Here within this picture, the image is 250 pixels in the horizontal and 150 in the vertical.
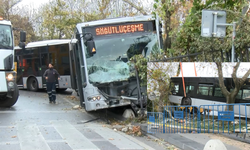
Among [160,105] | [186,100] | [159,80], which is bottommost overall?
[186,100]

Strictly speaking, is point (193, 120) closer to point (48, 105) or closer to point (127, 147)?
point (127, 147)

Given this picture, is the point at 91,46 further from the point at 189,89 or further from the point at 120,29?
the point at 189,89

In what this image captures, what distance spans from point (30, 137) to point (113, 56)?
3893 mm

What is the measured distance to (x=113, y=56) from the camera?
9.30m

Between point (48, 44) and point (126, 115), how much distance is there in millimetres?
9276

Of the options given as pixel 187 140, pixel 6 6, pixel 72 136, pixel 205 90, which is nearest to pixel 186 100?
pixel 205 90

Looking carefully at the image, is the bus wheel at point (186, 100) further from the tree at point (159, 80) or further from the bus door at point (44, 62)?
the bus door at point (44, 62)

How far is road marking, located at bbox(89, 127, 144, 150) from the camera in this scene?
21.4 feet

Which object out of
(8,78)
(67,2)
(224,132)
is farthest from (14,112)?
(67,2)

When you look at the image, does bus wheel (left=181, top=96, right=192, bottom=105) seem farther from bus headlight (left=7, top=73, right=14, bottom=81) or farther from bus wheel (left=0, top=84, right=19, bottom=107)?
bus headlight (left=7, top=73, right=14, bottom=81)

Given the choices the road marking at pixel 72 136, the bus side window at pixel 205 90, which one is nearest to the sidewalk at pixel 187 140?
the road marking at pixel 72 136

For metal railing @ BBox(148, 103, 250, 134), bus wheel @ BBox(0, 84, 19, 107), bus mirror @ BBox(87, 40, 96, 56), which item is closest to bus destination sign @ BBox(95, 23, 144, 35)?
bus mirror @ BBox(87, 40, 96, 56)

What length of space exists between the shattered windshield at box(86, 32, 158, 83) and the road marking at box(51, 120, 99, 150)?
176 cm

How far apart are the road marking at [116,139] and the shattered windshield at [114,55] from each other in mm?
1804
